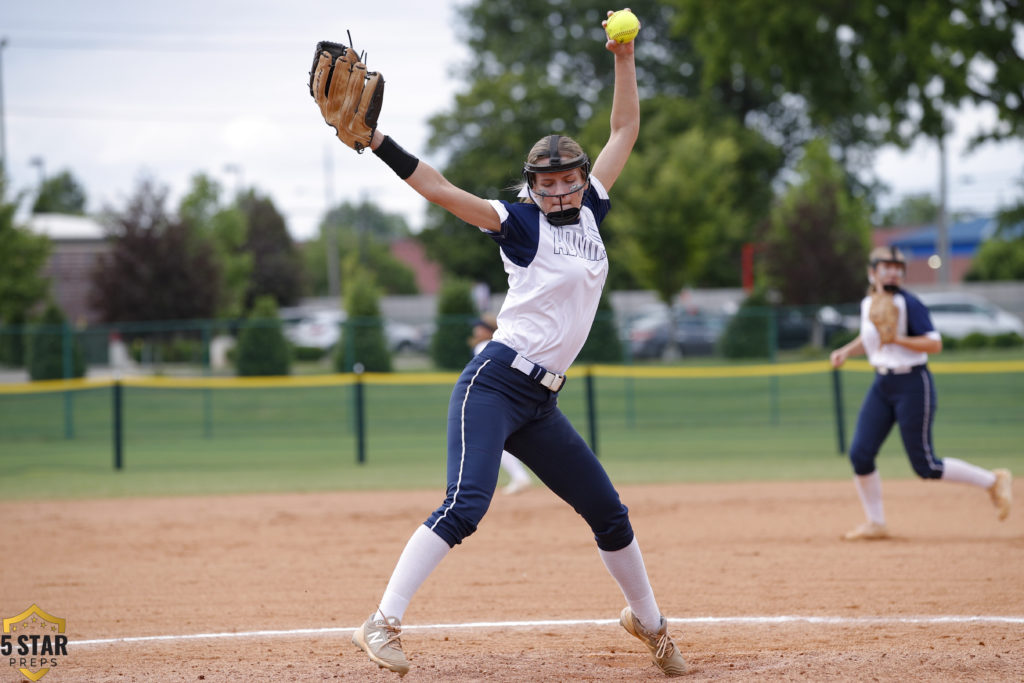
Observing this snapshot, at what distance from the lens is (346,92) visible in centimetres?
394

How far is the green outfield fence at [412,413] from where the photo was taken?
51.5 feet

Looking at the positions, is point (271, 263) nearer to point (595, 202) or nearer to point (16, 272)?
point (16, 272)

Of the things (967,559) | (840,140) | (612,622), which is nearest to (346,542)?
(612,622)

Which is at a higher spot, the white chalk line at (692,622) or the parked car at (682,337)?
the parked car at (682,337)

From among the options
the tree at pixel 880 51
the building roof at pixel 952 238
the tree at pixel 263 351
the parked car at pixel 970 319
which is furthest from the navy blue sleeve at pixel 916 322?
the building roof at pixel 952 238

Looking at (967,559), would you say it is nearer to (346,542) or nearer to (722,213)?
(346,542)

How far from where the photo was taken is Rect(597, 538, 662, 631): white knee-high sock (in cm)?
452

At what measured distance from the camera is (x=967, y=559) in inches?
282

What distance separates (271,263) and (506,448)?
52.6 meters

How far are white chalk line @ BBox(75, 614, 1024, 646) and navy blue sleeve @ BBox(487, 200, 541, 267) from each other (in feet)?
7.62

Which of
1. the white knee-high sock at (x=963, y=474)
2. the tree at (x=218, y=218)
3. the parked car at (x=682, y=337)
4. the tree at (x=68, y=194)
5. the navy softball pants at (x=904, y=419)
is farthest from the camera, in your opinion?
the tree at (x=68, y=194)

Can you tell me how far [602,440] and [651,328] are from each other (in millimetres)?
9244

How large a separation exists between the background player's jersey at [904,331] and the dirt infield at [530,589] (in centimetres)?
142

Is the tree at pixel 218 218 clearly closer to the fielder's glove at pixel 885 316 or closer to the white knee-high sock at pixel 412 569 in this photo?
the fielder's glove at pixel 885 316
